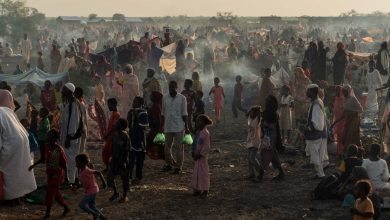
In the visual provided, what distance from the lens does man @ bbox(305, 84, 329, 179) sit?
34.5ft

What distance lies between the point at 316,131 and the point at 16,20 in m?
36.1

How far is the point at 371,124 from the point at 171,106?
660cm

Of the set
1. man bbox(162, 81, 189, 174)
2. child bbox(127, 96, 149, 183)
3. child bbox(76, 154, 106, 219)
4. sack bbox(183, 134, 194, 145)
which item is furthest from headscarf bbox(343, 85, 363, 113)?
child bbox(76, 154, 106, 219)

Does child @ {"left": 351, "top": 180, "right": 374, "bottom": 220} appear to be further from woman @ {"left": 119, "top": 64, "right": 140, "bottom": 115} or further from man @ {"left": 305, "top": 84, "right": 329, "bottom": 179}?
woman @ {"left": 119, "top": 64, "right": 140, "bottom": 115}

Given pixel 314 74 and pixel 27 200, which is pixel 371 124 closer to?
pixel 314 74

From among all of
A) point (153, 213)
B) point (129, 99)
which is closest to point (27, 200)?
point (153, 213)

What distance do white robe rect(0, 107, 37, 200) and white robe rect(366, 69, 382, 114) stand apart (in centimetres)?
1063

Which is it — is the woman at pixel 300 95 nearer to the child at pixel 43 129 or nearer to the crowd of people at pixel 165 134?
the crowd of people at pixel 165 134

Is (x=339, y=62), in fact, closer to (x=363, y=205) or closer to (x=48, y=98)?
(x=48, y=98)

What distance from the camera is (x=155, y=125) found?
11.2m

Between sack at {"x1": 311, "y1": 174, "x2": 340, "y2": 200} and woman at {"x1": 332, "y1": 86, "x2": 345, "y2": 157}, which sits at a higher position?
woman at {"x1": 332, "y1": 86, "x2": 345, "y2": 157}

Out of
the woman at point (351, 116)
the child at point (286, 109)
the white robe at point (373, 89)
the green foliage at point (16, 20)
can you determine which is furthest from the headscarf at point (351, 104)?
the green foliage at point (16, 20)

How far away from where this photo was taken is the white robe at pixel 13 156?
8406 mm

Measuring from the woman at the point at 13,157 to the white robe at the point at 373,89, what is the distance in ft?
34.9
